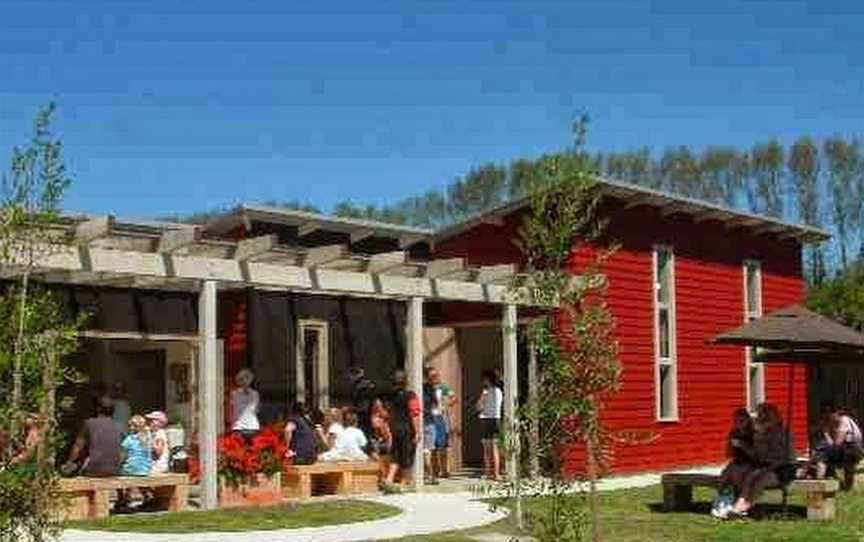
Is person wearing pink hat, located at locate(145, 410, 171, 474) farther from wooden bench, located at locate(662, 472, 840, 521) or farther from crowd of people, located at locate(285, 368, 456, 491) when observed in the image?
wooden bench, located at locate(662, 472, 840, 521)

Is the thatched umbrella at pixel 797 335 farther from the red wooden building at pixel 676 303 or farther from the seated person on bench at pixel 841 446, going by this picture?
the red wooden building at pixel 676 303

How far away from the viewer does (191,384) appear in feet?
61.7

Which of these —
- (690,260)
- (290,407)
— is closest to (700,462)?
(690,260)

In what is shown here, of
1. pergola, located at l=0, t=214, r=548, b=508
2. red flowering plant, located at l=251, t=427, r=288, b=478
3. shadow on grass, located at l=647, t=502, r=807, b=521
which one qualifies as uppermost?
pergola, located at l=0, t=214, r=548, b=508

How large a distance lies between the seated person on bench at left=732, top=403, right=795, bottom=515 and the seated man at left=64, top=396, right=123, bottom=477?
20.0 feet

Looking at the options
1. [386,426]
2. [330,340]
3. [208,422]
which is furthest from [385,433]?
[208,422]

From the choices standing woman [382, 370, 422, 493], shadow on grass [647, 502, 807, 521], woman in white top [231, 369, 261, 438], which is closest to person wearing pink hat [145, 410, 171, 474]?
woman in white top [231, 369, 261, 438]

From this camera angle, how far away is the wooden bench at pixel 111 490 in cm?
1321

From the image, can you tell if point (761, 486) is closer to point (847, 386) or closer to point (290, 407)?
point (290, 407)

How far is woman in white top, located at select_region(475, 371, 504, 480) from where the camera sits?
18281mm

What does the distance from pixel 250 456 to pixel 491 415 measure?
458 centimetres

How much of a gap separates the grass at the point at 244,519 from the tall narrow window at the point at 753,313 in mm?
11739

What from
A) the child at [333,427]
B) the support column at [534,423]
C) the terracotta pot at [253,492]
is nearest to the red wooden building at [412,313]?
the terracotta pot at [253,492]

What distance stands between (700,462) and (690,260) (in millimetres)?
3283
